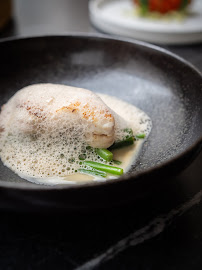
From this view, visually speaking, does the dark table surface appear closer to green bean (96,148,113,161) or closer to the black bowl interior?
green bean (96,148,113,161)

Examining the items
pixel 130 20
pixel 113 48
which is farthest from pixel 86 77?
pixel 130 20

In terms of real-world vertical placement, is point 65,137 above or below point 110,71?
below

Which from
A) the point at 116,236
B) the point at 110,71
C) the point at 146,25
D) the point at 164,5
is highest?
the point at 164,5

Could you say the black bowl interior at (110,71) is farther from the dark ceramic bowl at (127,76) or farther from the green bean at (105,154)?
the green bean at (105,154)

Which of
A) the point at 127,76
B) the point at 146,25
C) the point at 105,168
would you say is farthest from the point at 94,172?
the point at 146,25

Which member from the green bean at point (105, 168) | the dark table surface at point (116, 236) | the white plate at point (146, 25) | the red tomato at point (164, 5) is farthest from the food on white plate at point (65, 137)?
the red tomato at point (164, 5)

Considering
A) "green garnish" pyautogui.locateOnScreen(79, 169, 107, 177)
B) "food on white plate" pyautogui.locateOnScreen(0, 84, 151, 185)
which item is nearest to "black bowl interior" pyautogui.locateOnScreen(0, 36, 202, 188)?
"food on white plate" pyautogui.locateOnScreen(0, 84, 151, 185)

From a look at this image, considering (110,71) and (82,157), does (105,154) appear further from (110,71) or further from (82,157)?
(110,71)
